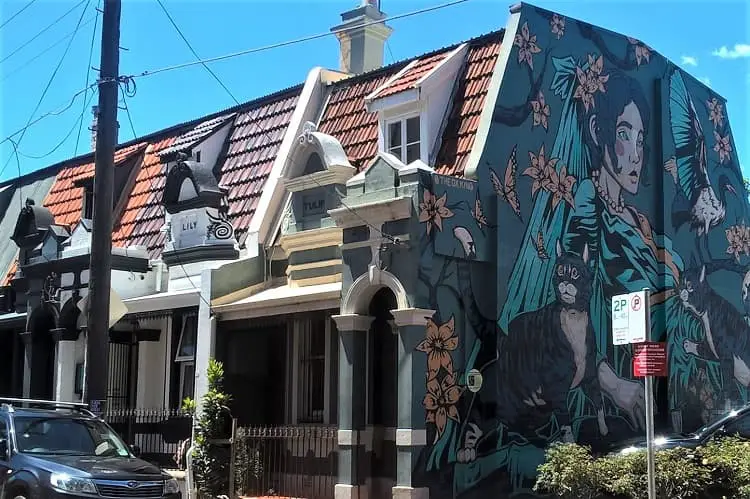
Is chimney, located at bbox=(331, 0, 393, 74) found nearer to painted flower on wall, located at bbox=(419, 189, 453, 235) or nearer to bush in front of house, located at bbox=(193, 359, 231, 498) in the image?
painted flower on wall, located at bbox=(419, 189, 453, 235)

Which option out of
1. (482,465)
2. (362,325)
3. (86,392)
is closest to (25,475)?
(86,392)

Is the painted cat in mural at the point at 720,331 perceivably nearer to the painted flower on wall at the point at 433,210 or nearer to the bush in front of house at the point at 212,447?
the painted flower on wall at the point at 433,210

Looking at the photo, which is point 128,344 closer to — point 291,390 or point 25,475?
point 291,390

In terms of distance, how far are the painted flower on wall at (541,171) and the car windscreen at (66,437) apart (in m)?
7.39

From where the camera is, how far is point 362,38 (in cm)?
2166

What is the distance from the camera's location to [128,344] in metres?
20.6

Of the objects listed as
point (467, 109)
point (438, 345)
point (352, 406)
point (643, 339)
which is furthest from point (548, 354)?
point (643, 339)

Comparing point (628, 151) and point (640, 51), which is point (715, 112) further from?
point (628, 151)

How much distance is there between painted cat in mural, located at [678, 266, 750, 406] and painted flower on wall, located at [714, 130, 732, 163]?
2507 mm

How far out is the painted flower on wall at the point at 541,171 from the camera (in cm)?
1599

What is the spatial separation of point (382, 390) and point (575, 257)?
13.2 ft

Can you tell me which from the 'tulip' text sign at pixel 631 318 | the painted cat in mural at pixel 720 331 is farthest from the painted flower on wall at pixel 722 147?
the 'tulip' text sign at pixel 631 318

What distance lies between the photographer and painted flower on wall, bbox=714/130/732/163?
19.9m

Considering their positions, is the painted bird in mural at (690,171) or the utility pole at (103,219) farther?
the painted bird in mural at (690,171)
